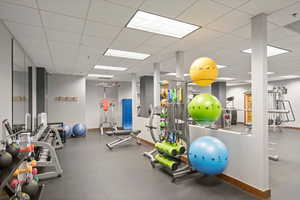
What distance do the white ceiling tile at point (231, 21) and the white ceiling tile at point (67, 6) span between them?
2.17m

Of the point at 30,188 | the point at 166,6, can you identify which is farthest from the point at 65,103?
the point at 166,6

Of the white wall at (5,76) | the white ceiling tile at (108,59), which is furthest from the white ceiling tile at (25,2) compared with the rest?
the white ceiling tile at (108,59)

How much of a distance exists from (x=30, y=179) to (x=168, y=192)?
2.09m

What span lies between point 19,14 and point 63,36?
0.85m

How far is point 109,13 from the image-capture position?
8.19 ft

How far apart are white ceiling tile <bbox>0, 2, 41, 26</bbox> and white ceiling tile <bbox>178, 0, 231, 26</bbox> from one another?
2344 millimetres

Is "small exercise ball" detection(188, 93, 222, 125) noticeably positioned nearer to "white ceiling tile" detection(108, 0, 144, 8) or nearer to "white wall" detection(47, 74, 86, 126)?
"white ceiling tile" detection(108, 0, 144, 8)

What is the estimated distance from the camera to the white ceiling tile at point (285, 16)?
2.38 meters

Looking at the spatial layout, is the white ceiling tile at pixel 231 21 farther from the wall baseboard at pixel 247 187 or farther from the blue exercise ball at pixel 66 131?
the blue exercise ball at pixel 66 131

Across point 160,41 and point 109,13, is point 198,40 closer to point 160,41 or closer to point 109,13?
point 160,41

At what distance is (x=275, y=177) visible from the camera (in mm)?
3113

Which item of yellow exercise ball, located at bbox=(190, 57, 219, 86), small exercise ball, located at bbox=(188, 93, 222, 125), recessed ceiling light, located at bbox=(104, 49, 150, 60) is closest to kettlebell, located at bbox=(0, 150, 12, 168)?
small exercise ball, located at bbox=(188, 93, 222, 125)

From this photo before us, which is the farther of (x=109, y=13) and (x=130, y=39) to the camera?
(x=130, y=39)

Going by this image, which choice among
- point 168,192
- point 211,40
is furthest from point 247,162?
point 211,40
